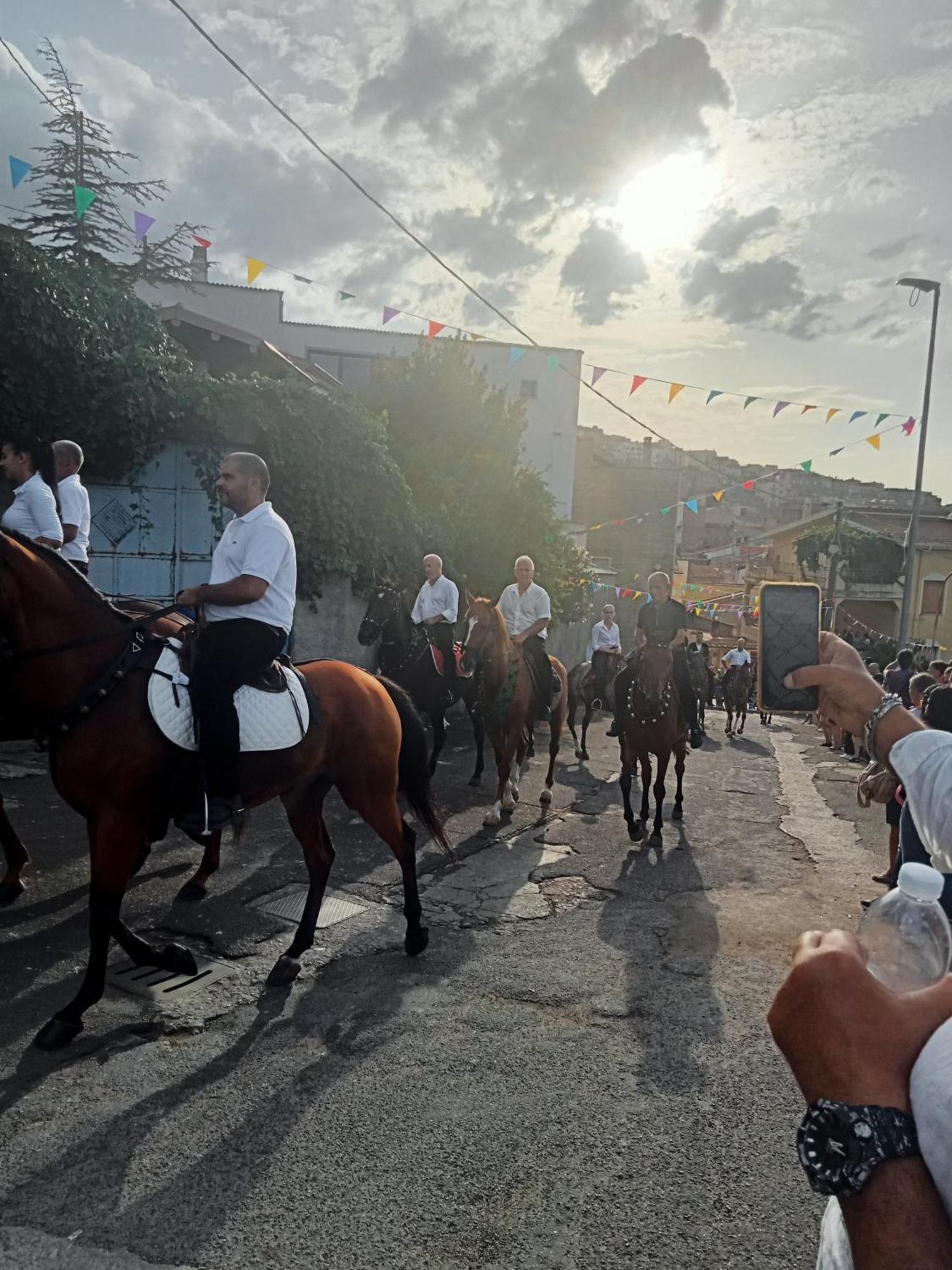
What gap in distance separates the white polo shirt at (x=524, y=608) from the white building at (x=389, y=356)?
65.6 ft

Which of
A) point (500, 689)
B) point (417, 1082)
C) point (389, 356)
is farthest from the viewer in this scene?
point (389, 356)

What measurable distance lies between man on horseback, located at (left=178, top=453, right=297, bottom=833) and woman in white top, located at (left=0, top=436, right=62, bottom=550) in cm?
181

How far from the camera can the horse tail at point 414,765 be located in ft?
17.0

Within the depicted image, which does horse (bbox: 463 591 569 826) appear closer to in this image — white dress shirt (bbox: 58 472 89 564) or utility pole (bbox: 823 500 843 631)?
white dress shirt (bbox: 58 472 89 564)

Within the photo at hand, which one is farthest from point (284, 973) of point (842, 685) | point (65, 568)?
point (842, 685)

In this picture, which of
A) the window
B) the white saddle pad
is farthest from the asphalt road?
the window

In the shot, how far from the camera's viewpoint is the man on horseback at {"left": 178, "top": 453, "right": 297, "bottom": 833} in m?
4.05

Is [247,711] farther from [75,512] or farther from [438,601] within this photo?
[438,601]

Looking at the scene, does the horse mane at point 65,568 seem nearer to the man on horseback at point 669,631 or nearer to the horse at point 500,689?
the horse at point 500,689

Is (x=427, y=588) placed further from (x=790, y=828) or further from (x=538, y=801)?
(x=790, y=828)

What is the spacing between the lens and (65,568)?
4.05 metres

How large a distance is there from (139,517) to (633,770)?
702cm

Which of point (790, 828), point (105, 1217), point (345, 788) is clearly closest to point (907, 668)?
point (790, 828)

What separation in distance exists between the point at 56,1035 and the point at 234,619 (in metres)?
1.90
